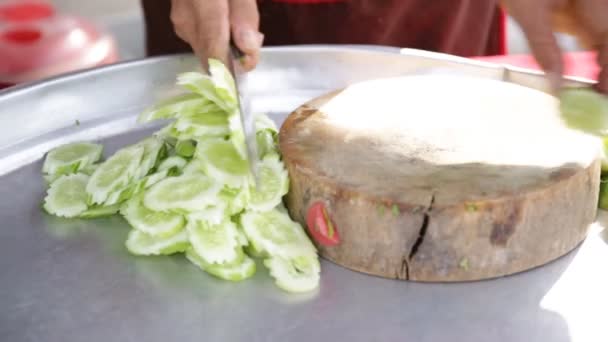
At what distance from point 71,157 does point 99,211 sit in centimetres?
15

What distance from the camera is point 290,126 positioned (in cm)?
122

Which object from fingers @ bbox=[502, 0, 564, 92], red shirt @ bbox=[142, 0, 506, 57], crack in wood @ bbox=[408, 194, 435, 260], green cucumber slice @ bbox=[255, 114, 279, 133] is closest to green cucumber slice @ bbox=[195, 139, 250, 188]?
green cucumber slice @ bbox=[255, 114, 279, 133]

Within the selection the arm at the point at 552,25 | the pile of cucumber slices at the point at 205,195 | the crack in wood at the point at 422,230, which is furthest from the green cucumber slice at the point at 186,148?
the arm at the point at 552,25

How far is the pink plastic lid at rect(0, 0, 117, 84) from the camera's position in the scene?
72.9 inches

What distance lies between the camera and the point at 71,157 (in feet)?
4.32

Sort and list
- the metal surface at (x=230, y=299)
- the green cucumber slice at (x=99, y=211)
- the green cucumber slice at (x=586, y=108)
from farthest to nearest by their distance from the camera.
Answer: the green cucumber slice at (x=99, y=211) < the green cucumber slice at (x=586, y=108) < the metal surface at (x=230, y=299)

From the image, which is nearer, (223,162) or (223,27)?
(223,162)

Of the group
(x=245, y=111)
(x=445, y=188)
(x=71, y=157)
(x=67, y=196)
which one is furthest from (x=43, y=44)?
(x=445, y=188)

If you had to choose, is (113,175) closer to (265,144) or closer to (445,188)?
(265,144)

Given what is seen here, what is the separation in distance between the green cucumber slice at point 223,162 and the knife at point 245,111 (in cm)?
2

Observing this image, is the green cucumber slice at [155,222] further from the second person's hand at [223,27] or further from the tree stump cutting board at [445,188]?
the second person's hand at [223,27]

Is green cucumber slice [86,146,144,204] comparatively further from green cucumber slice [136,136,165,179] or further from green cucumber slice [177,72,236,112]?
green cucumber slice [177,72,236,112]

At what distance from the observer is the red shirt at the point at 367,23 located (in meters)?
1.70

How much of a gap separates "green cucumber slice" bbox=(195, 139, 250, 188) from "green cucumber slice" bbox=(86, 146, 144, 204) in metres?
0.11
